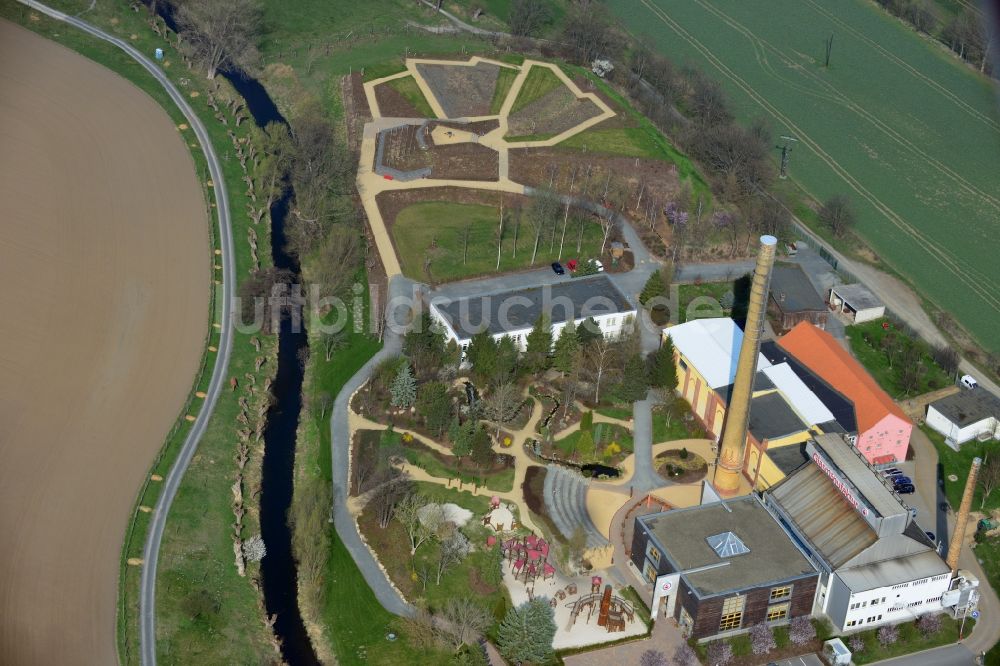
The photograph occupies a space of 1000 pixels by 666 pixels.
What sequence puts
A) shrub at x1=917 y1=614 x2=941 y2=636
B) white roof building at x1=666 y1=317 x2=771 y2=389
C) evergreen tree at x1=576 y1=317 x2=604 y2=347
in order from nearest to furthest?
shrub at x1=917 y1=614 x2=941 y2=636, white roof building at x1=666 y1=317 x2=771 y2=389, evergreen tree at x1=576 y1=317 x2=604 y2=347

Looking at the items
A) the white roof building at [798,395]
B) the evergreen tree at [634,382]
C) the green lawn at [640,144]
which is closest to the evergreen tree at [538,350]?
the evergreen tree at [634,382]

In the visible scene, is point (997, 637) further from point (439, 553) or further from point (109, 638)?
point (109, 638)

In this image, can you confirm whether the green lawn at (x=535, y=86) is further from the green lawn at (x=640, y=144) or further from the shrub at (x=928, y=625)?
the shrub at (x=928, y=625)

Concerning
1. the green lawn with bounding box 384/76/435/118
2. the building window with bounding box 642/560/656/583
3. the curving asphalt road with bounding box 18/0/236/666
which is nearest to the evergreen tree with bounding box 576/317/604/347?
the building window with bounding box 642/560/656/583

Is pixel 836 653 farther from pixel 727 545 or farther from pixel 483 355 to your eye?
pixel 483 355

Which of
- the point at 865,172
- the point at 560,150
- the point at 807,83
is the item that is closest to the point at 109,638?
the point at 560,150

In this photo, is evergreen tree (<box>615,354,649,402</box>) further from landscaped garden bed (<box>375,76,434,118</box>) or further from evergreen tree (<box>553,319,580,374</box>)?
landscaped garden bed (<box>375,76,434,118</box>)
